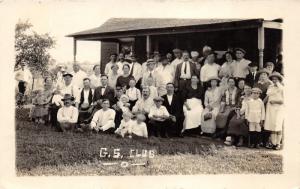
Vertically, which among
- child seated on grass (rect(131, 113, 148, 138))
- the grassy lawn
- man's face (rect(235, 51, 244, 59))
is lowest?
the grassy lawn

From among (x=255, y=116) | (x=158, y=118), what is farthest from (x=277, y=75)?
(x=158, y=118)

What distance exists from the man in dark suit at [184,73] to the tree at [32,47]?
1467 mm

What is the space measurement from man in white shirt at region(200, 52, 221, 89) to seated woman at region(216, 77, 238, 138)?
19cm

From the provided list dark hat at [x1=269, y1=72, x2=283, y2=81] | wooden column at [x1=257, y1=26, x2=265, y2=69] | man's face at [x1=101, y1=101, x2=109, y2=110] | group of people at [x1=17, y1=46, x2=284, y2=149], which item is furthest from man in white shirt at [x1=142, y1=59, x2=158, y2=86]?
dark hat at [x1=269, y1=72, x2=283, y2=81]

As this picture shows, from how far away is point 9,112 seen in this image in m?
6.65

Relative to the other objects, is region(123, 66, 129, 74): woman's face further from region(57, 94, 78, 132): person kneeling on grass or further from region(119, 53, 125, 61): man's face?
region(57, 94, 78, 132): person kneeling on grass

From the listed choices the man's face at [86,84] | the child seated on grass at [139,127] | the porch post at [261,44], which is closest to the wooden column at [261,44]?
the porch post at [261,44]

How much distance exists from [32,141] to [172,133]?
1553 mm

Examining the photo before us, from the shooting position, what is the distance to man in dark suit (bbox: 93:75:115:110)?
7.10 meters

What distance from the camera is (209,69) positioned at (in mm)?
7055

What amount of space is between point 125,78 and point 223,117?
120cm

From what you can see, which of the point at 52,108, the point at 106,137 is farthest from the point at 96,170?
the point at 52,108

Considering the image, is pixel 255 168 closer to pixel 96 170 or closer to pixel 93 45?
pixel 96 170

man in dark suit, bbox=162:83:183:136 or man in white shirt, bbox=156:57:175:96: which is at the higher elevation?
man in white shirt, bbox=156:57:175:96
